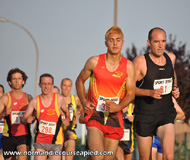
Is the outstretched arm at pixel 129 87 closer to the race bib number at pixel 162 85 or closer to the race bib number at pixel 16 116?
the race bib number at pixel 162 85

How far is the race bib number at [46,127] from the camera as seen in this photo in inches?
356

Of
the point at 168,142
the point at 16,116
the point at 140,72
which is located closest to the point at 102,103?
the point at 140,72

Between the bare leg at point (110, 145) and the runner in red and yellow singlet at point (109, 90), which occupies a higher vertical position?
the runner in red and yellow singlet at point (109, 90)

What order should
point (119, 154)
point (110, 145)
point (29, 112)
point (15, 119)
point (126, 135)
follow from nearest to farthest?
point (110, 145), point (29, 112), point (15, 119), point (119, 154), point (126, 135)

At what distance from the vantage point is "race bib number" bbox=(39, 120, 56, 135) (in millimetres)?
9055

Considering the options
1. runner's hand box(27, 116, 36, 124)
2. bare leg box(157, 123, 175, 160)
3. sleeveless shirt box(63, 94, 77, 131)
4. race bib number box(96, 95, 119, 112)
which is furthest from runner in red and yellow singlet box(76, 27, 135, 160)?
sleeveless shirt box(63, 94, 77, 131)

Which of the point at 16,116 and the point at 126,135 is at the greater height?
the point at 16,116

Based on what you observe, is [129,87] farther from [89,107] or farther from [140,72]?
[89,107]

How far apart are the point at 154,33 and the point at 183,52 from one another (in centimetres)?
2490

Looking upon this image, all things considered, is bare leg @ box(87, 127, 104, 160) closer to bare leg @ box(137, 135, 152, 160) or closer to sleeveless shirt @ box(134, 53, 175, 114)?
bare leg @ box(137, 135, 152, 160)

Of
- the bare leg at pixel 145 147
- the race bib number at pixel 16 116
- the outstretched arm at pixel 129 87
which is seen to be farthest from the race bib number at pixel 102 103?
the race bib number at pixel 16 116

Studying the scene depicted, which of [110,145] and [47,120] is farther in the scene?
[47,120]

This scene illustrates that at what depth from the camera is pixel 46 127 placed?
9055mm

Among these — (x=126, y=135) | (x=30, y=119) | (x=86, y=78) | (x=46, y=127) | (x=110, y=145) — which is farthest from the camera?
→ (x=126, y=135)
